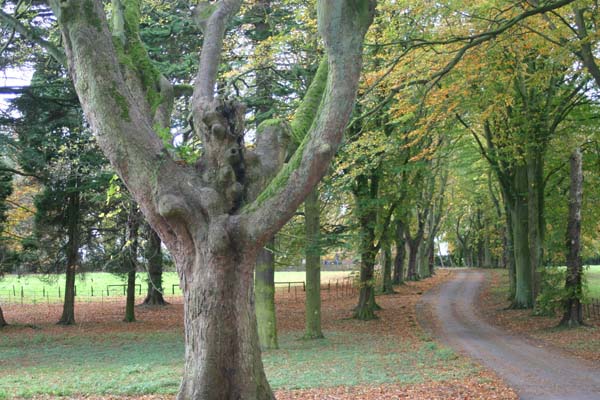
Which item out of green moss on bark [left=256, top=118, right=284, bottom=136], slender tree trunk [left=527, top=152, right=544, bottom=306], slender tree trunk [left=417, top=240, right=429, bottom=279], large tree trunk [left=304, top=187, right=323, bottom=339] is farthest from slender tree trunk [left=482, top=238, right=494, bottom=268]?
green moss on bark [left=256, top=118, right=284, bottom=136]

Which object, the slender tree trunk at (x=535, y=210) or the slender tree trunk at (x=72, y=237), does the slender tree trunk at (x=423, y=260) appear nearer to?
the slender tree trunk at (x=535, y=210)

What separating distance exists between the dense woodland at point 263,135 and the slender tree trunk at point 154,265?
0.79 feet

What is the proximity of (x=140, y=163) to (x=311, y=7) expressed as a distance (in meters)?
10.5

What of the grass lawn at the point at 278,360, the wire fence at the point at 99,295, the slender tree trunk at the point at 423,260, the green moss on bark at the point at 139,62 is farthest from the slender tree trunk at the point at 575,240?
the slender tree trunk at the point at 423,260

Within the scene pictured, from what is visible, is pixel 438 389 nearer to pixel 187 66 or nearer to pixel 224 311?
pixel 224 311

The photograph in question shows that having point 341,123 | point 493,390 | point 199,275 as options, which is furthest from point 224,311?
point 493,390

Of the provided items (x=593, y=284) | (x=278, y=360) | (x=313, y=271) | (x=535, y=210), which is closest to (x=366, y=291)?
(x=313, y=271)

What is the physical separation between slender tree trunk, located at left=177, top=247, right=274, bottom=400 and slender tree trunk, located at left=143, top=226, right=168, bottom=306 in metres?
8.98

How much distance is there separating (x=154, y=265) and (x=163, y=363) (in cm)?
1194

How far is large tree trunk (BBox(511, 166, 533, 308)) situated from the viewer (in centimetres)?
2486

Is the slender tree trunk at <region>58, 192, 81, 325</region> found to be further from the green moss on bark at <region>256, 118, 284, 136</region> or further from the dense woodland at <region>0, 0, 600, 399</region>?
the green moss on bark at <region>256, 118, 284, 136</region>

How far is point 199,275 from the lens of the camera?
6.53 meters

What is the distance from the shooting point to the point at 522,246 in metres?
25.4

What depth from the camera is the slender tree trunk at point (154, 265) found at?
1980 centimetres
